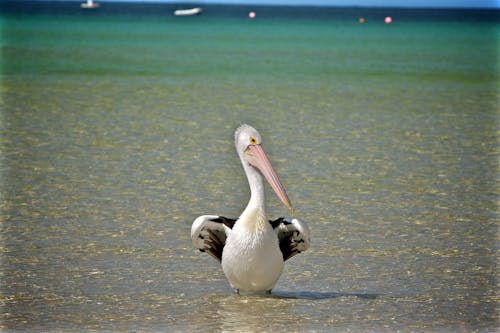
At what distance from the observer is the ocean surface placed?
4461mm

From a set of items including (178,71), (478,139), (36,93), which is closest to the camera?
(478,139)

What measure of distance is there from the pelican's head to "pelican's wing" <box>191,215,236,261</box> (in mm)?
262

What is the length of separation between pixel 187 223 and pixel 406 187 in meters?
1.92

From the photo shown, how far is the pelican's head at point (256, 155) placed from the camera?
449 centimetres

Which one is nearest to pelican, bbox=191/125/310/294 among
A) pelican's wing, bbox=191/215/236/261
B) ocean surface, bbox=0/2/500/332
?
pelican's wing, bbox=191/215/236/261

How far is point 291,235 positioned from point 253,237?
10.7 inches

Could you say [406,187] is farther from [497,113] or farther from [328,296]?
[497,113]

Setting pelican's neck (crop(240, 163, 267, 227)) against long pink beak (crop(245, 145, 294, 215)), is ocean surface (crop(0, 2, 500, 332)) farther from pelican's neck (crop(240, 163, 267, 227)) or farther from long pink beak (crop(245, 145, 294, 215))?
long pink beak (crop(245, 145, 294, 215))

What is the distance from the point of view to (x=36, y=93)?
44.4 feet

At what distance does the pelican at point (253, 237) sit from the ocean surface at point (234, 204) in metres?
0.18

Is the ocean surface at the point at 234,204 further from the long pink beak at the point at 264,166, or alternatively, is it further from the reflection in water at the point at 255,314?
the long pink beak at the point at 264,166

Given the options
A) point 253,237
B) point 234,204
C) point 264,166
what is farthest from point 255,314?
point 234,204

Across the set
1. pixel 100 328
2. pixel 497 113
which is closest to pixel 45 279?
pixel 100 328

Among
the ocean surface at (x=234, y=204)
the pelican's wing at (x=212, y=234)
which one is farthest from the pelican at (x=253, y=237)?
the ocean surface at (x=234, y=204)
